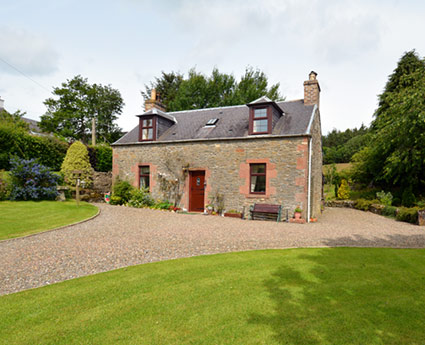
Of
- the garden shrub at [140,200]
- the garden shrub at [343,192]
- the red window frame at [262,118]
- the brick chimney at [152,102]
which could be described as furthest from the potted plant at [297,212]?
the brick chimney at [152,102]

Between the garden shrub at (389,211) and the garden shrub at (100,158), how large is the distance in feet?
58.4

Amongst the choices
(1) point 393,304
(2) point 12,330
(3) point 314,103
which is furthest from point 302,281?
(3) point 314,103

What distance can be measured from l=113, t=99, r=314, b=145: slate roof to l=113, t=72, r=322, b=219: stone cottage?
5 centimetres

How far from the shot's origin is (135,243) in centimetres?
720

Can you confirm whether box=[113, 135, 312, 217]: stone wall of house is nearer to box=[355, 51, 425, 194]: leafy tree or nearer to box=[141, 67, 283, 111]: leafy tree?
box=[355, 51, 425, 194]: leafy tree

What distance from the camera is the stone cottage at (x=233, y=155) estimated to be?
12.6m

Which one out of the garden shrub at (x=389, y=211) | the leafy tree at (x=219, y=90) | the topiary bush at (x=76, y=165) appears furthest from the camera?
the leafy tree at (x=219, y=90)

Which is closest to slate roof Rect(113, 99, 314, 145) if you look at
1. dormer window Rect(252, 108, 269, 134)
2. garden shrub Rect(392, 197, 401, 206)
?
dormer window Rect(252, 108, 269, 134)

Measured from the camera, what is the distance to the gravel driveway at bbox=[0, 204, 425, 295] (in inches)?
211

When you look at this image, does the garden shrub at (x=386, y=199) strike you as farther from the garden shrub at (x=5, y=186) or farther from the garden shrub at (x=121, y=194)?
the garden shrub at (x=5, y=186)

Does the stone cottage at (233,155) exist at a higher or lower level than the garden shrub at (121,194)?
higher

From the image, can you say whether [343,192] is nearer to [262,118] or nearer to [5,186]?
[262,118]

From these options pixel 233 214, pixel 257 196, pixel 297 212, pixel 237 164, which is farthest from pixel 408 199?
pixel 233 214

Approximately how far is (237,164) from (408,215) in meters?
8.09
